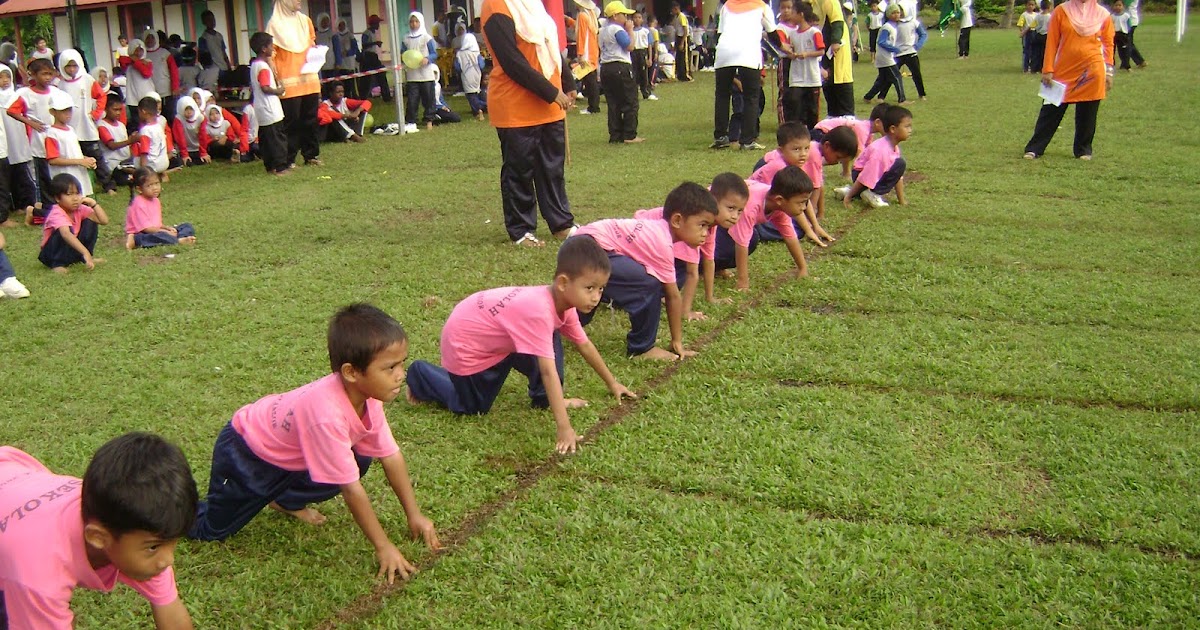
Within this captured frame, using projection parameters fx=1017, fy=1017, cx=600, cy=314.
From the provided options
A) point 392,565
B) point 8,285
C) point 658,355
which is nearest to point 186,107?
point 8,285

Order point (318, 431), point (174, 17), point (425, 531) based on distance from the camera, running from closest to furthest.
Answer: point (318, 431), point (425, 531), point (174, 17)

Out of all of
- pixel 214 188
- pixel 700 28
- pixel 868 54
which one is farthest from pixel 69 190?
pixel 868 54

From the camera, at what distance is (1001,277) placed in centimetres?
619

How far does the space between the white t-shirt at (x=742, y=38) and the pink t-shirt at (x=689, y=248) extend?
18.7 feet

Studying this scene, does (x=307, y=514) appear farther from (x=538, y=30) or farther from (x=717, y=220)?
(x=538, y=30)

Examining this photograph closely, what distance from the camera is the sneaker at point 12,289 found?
6.58 m

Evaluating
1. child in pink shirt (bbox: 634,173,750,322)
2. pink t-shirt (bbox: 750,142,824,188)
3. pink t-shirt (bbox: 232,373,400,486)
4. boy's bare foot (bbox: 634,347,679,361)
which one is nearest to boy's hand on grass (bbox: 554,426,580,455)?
pink t-shirt (bbox: 232,373,400,486)

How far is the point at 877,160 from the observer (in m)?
8.19

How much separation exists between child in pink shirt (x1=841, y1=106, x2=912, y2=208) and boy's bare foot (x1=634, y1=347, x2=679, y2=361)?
12.7 feet

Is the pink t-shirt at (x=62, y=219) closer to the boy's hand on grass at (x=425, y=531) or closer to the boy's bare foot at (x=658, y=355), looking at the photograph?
the boy's bare foot at (x=658, y=355)

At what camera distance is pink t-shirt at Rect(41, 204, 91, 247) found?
7.28 m

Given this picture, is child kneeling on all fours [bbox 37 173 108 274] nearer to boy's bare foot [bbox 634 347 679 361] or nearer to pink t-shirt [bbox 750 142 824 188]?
boy's bare foot [bbox 634 347 679 361]

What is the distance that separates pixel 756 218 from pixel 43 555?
468 centimetres

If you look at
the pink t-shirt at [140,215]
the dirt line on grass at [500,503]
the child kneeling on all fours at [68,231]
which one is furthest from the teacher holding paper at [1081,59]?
the child kneeling on all fours at [68,231]
